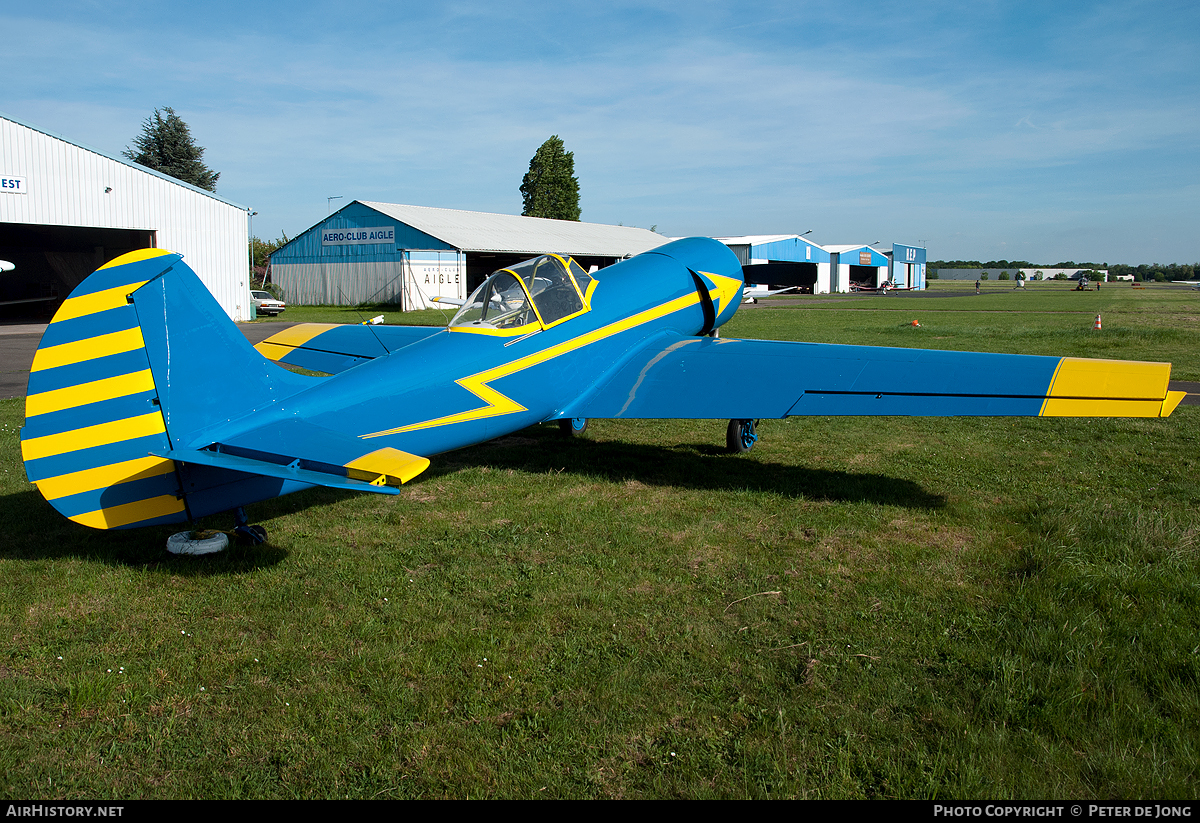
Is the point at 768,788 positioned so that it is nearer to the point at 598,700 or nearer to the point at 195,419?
the point at 598,700

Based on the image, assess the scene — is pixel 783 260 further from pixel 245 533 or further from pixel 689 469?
pixel 245 533

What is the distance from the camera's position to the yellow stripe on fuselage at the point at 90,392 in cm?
442

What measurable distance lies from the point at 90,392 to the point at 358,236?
36529 mm

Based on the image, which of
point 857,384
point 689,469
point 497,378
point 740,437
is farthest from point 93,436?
point 740,437

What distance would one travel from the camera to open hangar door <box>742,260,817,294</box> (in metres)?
74.5

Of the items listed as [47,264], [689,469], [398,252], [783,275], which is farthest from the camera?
[783,275]

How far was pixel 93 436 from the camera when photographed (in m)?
4.49

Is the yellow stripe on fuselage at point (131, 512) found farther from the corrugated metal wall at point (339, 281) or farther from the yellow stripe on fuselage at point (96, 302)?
the corrugated metal wall at point (339, 281)

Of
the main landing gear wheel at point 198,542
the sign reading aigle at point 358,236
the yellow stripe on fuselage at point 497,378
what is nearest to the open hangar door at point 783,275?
the sign reading aigle at point 358,236

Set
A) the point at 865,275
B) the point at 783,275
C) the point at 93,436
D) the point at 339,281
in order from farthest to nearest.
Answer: the point at 865,275 < the point at 783,275 < the point at 339,281 < the point at 93,436

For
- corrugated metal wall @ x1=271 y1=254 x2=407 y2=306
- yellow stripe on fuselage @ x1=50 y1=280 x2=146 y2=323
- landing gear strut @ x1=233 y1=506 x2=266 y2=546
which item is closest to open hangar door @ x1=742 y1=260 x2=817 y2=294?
corrugated metal wall @ x1=271 y1=254 x2=407 y2=306

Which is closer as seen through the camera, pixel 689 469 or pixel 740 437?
pixel 689 469

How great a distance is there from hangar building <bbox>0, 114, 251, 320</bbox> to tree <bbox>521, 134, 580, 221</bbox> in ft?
147

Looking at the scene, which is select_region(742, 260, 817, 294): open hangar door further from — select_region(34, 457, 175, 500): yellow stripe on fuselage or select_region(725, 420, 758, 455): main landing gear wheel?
select_region(34, 457, 175, 500): yellow stripe on fuselage
